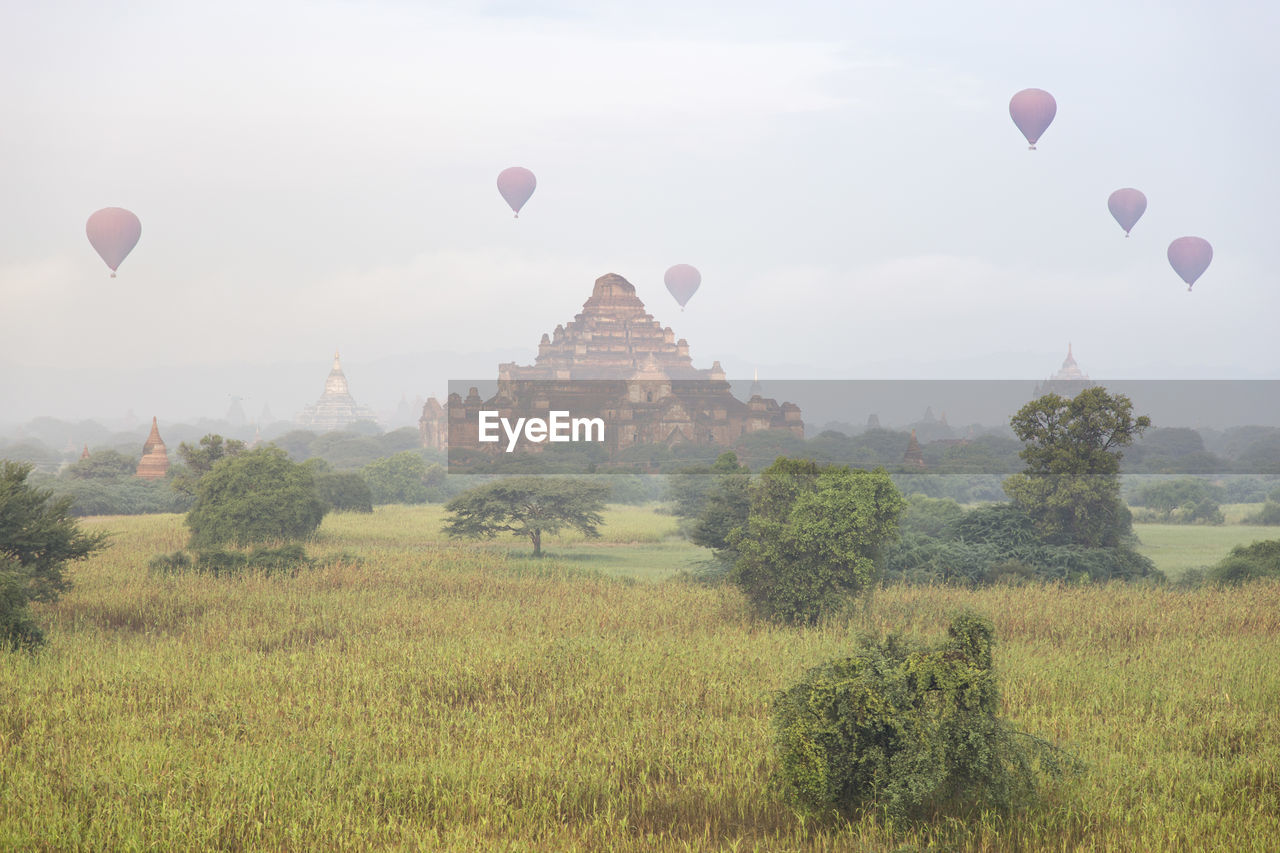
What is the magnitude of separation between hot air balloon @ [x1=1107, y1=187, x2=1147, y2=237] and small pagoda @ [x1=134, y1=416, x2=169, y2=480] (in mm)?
82752

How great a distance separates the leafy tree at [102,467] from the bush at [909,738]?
6995 cm

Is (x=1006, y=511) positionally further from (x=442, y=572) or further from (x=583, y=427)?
(x=583, y=427)

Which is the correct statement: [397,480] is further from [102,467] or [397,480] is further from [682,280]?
[682,280]

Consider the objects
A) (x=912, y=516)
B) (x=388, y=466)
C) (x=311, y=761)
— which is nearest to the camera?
(x=311, y=761)

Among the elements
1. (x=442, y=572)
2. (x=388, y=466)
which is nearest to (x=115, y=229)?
(x=388, y=466)

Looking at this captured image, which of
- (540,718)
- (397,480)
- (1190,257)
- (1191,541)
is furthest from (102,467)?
(1190,257)

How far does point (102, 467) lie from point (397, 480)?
77.0 feet

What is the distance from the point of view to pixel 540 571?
2547 cm

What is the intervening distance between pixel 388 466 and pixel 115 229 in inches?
1647

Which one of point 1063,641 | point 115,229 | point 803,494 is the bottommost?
point 1063,641

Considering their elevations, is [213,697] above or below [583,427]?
below

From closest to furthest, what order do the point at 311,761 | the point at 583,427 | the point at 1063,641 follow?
the point at 311,761, the point at 1063,641, the point at 583,427

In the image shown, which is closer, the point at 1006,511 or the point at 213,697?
the point at 213,697

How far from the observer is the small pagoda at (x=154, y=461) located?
66500 millimetres
